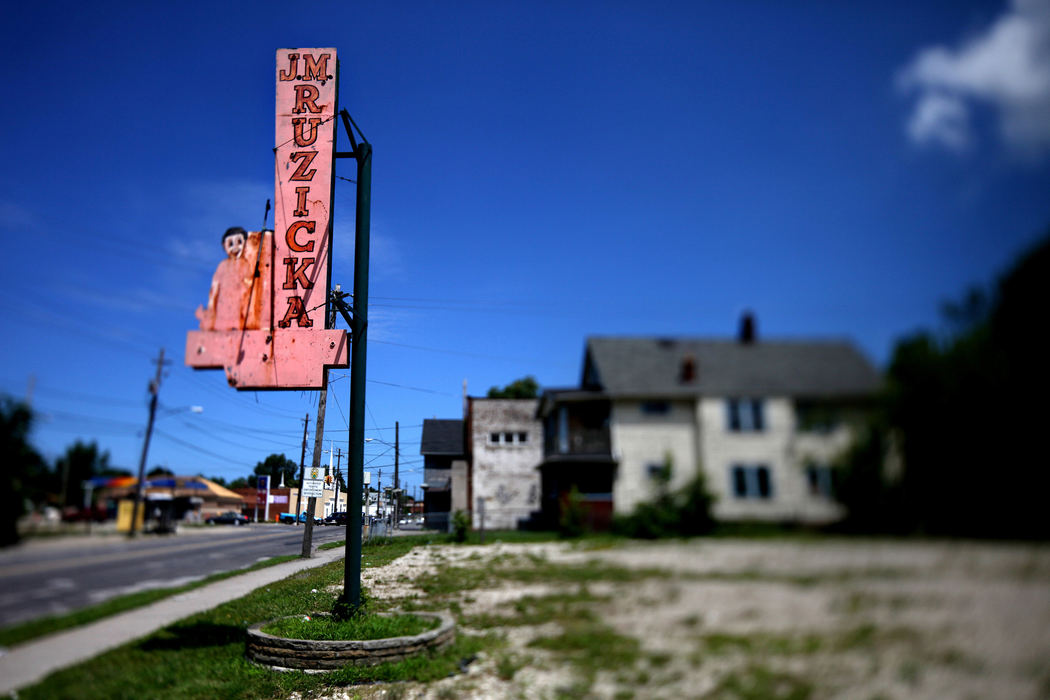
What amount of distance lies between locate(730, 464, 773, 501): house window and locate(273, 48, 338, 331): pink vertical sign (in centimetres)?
345

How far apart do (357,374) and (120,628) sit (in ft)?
7.68

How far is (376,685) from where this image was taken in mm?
4531

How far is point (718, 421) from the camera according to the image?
2.82 m

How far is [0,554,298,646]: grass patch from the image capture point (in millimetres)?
2928

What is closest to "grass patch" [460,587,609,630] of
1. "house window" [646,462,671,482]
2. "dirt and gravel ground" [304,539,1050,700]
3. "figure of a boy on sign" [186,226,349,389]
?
"dirt and gravel ground" [304,539,1050,700]

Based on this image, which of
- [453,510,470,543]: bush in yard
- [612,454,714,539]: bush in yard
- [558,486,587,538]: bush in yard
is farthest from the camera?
[453,510,470,543]: bush in yard

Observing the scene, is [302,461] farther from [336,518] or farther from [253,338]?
[253,338]

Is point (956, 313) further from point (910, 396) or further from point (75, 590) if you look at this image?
point (75, 590)

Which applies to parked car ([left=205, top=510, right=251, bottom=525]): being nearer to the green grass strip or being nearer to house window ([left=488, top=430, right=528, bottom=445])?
the green grass strip

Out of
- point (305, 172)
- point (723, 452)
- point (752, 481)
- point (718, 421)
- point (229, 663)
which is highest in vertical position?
point (305, 172)

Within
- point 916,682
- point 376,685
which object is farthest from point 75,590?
point 916,682

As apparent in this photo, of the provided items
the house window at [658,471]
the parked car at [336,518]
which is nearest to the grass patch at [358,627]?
the parked car at [336,518]

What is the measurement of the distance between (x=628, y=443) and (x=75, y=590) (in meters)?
2.98

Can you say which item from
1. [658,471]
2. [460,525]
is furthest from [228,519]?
[658,471]
